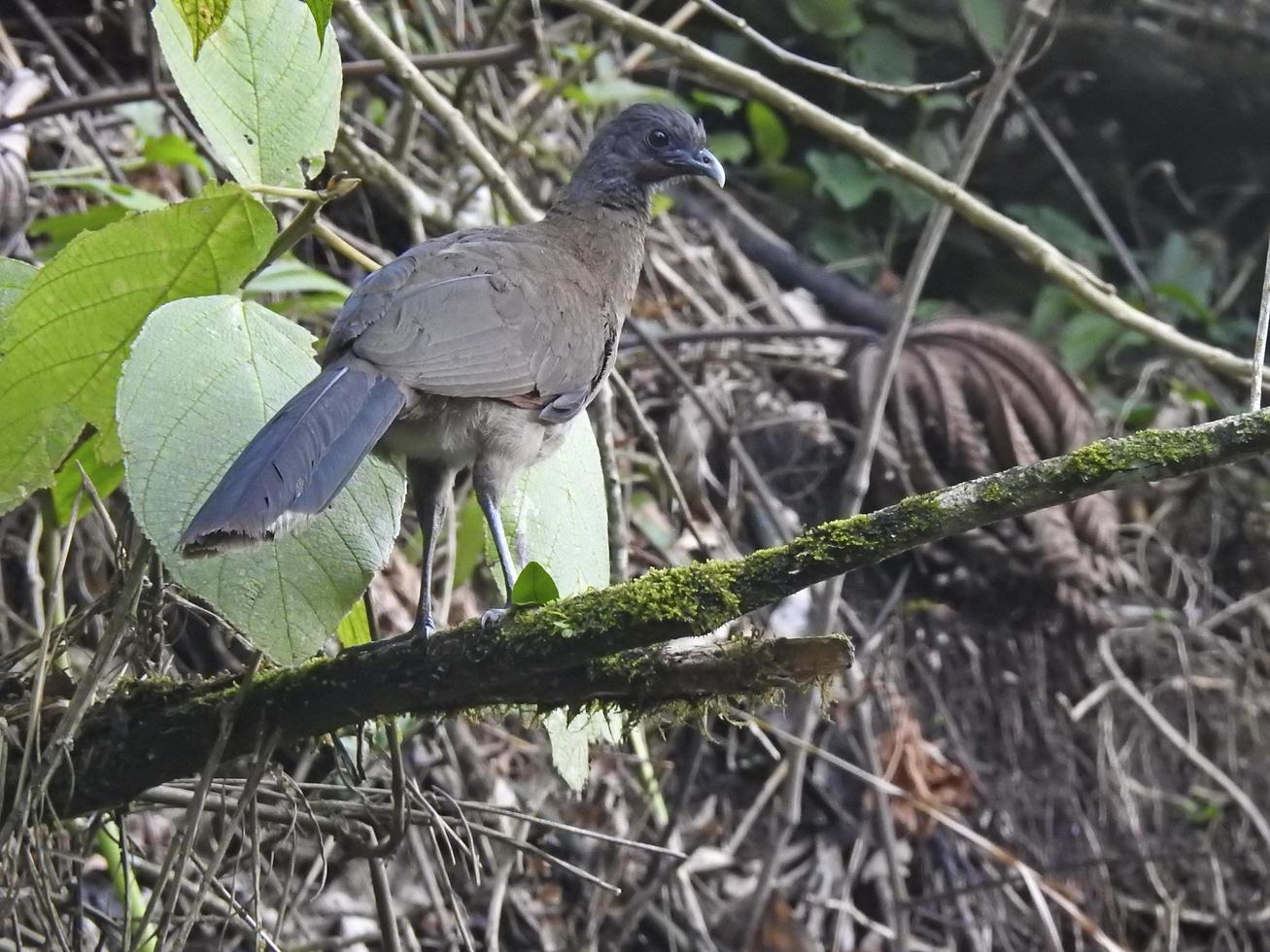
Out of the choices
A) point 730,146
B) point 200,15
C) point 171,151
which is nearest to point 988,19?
point 730,146

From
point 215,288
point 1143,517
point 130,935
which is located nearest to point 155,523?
point 215,288

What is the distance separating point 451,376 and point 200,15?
2.91 feet

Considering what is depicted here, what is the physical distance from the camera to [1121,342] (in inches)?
201

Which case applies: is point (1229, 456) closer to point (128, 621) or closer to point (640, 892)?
point (128, 621)

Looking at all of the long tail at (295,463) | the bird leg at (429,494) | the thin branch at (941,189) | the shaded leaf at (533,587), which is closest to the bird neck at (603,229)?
the thin branch at (941,189)

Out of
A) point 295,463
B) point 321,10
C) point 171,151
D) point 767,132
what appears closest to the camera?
point 321,10

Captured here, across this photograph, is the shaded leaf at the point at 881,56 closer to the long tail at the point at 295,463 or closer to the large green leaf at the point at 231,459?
the long tail at the point at 295,463

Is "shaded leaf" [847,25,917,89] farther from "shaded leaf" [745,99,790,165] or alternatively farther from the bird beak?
the bird beak

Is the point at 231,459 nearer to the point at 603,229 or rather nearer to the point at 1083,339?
the point at 603,229

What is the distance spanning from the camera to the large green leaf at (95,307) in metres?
1.81

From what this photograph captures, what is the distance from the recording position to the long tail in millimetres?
1643

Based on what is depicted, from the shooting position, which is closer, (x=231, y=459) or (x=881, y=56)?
(x=231, y=459)

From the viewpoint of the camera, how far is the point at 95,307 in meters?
1.84

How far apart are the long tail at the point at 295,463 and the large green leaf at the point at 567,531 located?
0.31 meters
